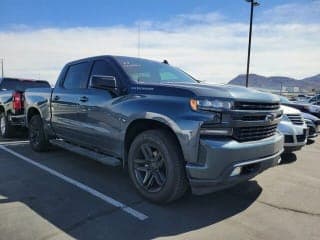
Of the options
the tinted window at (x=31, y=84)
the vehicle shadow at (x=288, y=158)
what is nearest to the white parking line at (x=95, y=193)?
the vehicle shadow at (x=288, y=158)

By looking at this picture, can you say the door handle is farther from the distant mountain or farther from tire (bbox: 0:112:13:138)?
the distant mountain

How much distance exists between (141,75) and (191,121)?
161 centimetres

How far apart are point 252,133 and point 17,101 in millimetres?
6664

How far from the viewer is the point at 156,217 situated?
150 inches

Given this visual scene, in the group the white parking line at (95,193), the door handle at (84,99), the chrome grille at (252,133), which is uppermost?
the door handle at (84,99)

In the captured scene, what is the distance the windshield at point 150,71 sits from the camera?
4.90 m

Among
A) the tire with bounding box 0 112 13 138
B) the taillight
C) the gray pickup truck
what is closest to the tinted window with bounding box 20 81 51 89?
the tire with bounding box 0 112 13 138

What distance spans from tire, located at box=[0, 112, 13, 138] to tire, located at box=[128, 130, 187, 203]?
597cm

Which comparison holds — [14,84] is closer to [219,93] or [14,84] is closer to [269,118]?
[219,93]

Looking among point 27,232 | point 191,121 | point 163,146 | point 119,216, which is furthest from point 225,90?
point 27,232

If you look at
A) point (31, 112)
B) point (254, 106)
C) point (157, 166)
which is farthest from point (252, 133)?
point (31, 112)

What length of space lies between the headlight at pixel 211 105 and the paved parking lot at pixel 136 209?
126 centimetres

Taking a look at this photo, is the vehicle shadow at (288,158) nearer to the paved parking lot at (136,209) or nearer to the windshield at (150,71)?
the paved parking lot at (136,209)

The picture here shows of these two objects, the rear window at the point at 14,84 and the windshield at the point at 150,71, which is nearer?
the windshield at the point at 150,71
